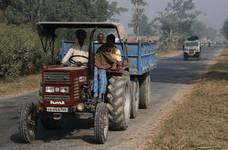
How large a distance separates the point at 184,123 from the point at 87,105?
2.82m

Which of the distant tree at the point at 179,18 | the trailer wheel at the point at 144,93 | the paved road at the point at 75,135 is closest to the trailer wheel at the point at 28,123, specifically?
the paved road at the point at 75,135

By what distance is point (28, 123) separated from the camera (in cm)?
932

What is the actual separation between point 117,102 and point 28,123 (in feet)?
6.55

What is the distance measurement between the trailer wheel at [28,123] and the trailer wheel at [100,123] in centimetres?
133

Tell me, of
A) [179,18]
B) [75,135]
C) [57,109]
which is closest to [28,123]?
[57,109]

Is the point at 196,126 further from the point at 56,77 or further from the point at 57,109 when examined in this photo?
the point at 56,77

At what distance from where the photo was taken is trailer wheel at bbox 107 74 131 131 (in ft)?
33.4

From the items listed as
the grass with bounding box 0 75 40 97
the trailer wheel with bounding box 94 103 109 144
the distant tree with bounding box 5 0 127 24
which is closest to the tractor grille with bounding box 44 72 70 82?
the trailer wheel with bounding box 94 103 109 144

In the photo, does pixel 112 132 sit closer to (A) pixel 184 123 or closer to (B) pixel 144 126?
(B) pixel 144 126

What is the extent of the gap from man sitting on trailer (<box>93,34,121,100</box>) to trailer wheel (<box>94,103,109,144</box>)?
0.64 metres

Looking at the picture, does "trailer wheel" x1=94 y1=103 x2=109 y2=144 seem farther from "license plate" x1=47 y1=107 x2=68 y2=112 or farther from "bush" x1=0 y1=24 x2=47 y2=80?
"bush" x1=0 y1=24 x2=47 y2=80

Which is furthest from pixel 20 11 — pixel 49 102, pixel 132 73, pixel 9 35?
pixel 49 102

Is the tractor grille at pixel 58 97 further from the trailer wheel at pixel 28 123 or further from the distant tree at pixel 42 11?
the distant tree at pixel 42 11

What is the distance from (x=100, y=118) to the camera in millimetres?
9156
